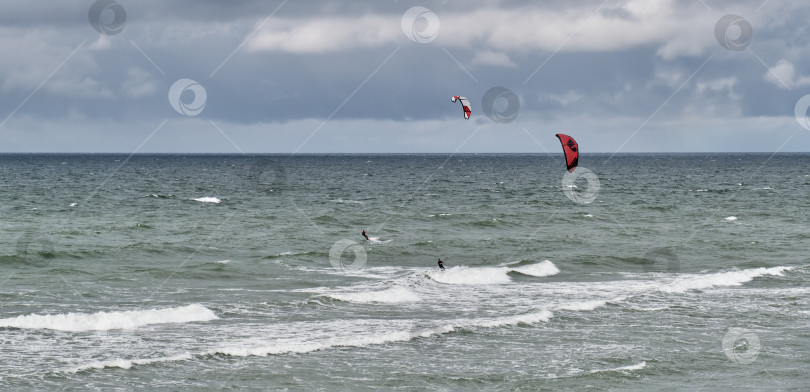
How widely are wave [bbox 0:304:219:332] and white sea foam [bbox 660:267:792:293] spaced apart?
1693 centimetres

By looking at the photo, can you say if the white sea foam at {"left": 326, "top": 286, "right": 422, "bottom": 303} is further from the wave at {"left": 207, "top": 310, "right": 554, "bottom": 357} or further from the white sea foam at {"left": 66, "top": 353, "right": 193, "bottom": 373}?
the white sea foam at {"left": 66, "top": 353, "right": 193, "bottom": 373}

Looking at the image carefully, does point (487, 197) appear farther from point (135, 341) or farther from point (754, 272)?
point (135, 341)

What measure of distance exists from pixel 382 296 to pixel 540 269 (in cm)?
996

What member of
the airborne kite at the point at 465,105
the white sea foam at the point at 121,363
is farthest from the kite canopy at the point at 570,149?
the white sea foam at the point at 121,363

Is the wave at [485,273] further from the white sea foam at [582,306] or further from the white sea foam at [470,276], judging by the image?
the white sea foam at [582,306]

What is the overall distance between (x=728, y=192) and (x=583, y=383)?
264 ft

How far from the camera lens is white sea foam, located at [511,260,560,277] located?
3629 cm

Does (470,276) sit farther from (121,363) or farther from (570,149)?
(121,363)

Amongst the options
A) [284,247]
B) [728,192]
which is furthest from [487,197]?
[284,247]

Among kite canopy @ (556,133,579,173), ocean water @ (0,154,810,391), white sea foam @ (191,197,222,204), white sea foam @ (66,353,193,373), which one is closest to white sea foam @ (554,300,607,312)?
ocean water @ (0,154,810,391)

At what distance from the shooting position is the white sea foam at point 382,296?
1143 inches

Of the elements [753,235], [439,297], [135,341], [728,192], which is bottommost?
[135,341]

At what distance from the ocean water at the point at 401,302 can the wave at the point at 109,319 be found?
0.08 metres

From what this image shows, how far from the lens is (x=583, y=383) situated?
63.4ft
